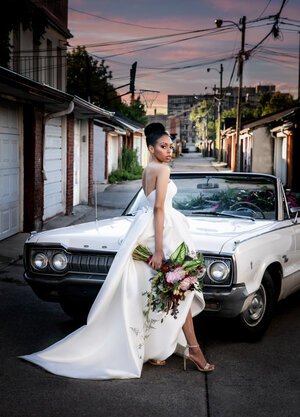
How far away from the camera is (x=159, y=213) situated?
489 cm

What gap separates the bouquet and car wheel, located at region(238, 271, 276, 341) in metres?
0.99

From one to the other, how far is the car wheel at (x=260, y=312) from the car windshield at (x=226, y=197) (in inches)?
38.7

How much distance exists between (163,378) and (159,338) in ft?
0.96

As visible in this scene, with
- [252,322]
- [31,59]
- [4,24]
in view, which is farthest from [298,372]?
[31,59]

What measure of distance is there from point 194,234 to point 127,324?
1112mm

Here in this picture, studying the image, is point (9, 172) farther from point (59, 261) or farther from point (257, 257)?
point (257, 257)

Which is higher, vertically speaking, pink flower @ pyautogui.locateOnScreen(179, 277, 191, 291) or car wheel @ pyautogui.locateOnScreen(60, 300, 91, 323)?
pink flower @ pyautogui.locateOnScreen(179, 277, 191, 291)

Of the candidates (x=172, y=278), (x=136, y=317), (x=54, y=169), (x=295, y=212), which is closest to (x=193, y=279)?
(x=172, y=278)

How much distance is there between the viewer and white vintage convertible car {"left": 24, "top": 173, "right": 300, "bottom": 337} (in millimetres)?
5289

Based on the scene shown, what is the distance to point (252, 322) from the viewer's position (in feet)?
18.9

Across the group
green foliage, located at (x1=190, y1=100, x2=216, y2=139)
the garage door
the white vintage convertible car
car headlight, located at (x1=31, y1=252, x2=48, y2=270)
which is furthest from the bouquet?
green foliage, located at (x1=190, y1=100, x2=216, y2=139)

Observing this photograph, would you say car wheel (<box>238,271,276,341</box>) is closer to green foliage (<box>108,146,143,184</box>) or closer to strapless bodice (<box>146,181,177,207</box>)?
strapless bodice (<box>146,181,177,207</box>)

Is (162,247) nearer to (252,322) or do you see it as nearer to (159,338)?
(159,338)

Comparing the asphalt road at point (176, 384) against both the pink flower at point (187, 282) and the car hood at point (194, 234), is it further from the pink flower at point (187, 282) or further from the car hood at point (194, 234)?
the car hood at point (194, 234)
